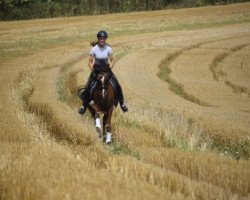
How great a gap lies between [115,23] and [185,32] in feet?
33.9

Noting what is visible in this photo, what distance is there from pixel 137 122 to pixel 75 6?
52.7m

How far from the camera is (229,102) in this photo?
15188 mm

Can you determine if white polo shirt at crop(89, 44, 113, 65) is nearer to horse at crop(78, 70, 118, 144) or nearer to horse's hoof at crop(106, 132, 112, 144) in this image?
horse at crop(78, 70, 118, 144)

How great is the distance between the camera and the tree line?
59.0 meters

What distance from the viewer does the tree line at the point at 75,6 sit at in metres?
59.0

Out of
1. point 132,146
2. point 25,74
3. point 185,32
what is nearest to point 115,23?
point 185,32

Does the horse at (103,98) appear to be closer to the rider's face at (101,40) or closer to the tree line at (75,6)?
the rider's face at (101,40)

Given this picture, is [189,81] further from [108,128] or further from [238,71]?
[108,128]

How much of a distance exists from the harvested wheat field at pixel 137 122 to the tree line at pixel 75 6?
21600mm

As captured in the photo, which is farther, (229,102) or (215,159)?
(229,102)

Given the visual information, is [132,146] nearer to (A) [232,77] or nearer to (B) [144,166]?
(B) [144,166]

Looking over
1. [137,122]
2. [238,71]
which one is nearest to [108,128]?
[137,122]

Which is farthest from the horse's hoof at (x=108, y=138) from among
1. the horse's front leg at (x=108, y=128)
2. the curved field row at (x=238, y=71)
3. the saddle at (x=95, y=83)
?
the curved field row at (x=238, y=71)

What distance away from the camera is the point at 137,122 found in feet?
40.4
